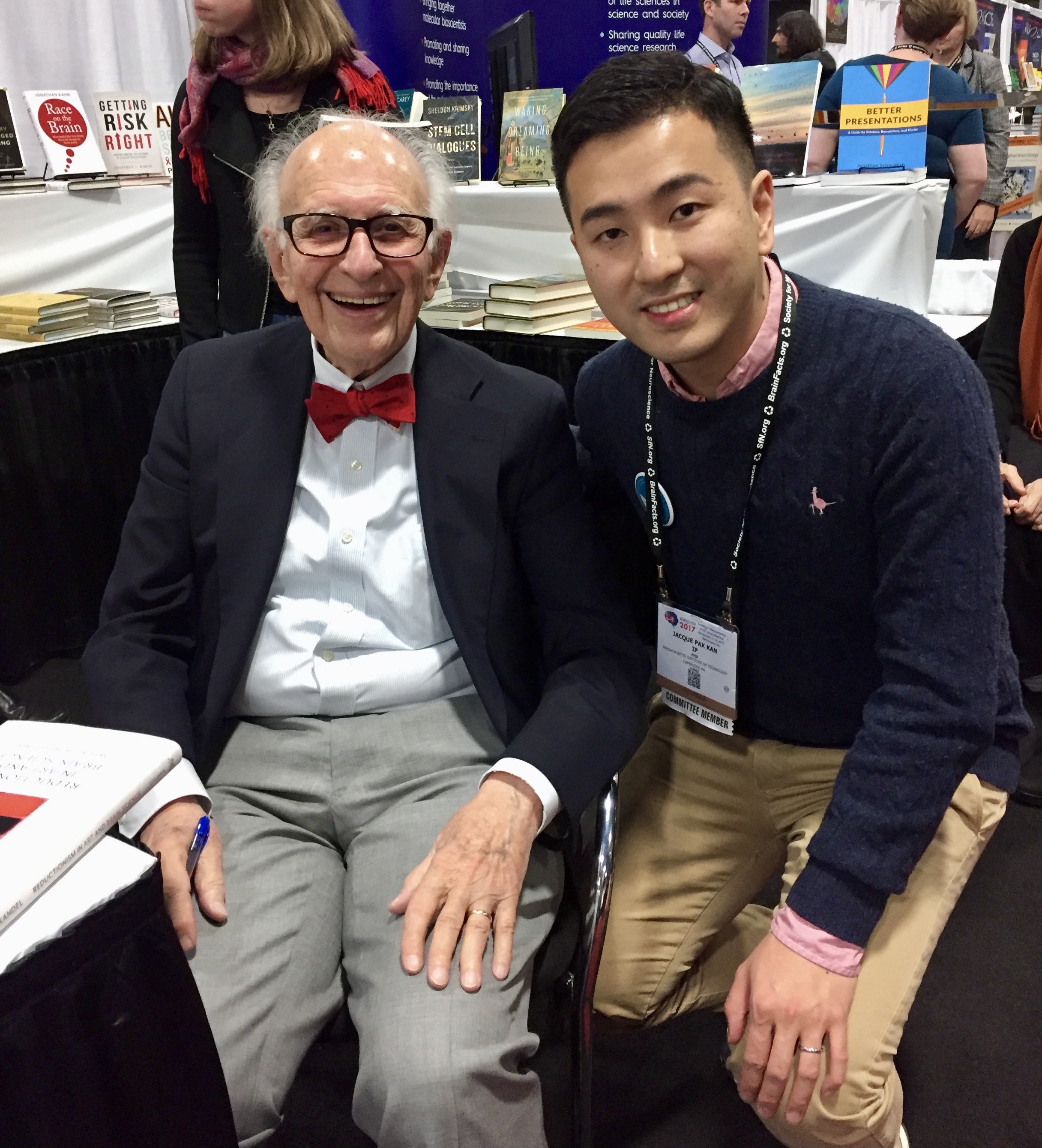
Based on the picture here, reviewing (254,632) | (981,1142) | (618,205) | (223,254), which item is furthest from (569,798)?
(223,254)

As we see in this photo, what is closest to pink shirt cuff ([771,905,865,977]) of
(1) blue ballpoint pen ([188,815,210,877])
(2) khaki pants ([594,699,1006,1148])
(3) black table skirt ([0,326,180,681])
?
(2) khaki pants ([594,699,1006,1148])

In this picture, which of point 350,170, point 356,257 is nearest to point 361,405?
point 356,257

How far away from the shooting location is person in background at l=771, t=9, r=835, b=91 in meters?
4.80

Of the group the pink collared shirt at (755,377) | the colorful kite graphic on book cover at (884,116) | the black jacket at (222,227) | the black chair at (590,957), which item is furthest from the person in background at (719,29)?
the black chair at (590,957)

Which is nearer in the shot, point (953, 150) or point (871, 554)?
point (871, 554)

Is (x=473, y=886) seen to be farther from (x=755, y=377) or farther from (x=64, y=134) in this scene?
(x=64, y=134)

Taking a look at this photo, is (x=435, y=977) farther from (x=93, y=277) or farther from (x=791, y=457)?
(x=93, y=277)

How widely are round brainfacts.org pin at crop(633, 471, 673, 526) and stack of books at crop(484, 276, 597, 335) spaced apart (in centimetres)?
151

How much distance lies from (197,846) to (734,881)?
830 millimetres

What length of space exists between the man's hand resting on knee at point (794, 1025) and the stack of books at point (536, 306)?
6.65 feet

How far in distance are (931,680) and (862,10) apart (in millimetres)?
8617

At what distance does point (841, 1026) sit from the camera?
3.82 ft

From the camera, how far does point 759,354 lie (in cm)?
124

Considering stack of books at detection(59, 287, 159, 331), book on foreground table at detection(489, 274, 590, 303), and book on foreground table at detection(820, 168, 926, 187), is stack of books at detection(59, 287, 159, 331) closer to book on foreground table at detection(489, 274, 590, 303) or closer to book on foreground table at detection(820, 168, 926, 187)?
book on foreground table at detection(489, 274, 590, 303)
